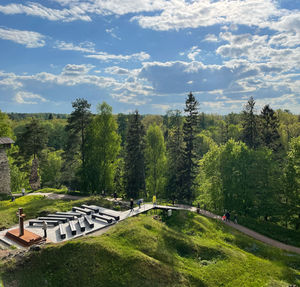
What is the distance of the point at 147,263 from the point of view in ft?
43.3

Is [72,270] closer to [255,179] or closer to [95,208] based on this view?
[95,208]

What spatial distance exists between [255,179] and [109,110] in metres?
22.2

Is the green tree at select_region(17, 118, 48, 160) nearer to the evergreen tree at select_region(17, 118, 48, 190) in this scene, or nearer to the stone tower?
the evergreen tree at select_region(17, 118, 48, 190)

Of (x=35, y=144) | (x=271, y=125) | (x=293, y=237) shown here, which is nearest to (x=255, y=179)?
(x=293, y=237)

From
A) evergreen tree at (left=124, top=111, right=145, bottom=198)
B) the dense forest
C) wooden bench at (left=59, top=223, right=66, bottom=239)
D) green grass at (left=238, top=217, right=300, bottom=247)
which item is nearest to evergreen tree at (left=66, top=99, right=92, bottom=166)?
the dense forest

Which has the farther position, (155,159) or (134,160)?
(155,159)

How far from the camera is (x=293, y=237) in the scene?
82.4 ft

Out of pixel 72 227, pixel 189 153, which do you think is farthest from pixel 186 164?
pixel 72 227

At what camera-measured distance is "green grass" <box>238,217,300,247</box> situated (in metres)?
24.5

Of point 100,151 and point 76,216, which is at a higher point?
point 100,151

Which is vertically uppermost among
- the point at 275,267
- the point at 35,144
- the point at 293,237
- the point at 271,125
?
the point at 271,125

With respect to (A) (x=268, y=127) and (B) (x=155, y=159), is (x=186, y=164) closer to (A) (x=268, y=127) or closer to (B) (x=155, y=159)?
(B) (x=155, y=159)

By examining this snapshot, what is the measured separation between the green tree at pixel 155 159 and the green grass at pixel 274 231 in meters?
15.3

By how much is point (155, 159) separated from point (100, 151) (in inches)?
398
